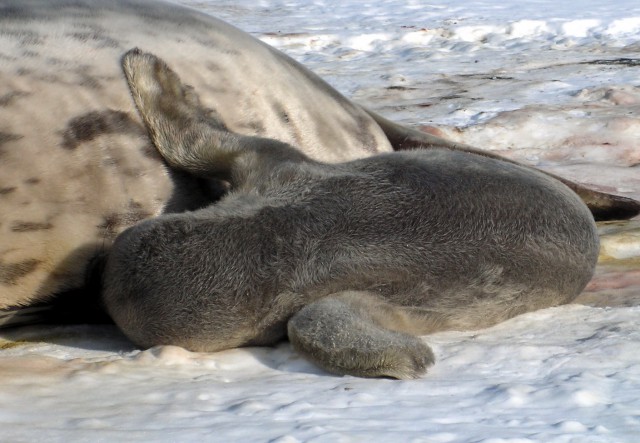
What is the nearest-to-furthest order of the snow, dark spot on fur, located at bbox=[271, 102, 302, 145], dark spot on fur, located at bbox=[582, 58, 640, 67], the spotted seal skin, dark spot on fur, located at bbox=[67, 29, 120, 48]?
the snow, the spotted seal skin, dark spot on fur, located at bbox=[67, 29, 120, 48], dark spot on fur, located at bbox=[271, 102, 302, 145], dark spot on fur, located at bbox=[582, 58, 640, 67]

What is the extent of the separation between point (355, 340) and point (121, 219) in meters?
0.76

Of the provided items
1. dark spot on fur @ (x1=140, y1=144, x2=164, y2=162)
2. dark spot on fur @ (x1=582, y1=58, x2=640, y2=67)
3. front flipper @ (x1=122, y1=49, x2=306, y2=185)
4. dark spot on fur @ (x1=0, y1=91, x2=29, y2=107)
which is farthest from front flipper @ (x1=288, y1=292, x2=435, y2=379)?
dark spot on fur @ (x1=582, y1=58, x2=640, y2=67)

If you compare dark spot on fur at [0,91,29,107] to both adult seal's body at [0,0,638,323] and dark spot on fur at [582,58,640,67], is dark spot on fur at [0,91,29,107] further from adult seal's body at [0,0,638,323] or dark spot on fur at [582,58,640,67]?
dark spot on fur at [582,58,640,67]

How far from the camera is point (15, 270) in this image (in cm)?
254

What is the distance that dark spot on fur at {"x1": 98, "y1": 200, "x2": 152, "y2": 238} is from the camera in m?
2.65

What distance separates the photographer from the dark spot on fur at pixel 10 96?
263 centimetres

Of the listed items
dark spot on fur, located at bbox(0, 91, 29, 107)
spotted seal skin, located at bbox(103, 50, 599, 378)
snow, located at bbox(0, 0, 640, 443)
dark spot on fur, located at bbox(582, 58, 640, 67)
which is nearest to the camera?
snow, located at bbox(0, 0, 640, 443)

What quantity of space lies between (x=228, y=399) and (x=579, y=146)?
2.70 meters

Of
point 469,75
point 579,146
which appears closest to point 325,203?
point 579,146

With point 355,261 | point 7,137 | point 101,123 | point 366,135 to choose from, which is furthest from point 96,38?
point 355,261

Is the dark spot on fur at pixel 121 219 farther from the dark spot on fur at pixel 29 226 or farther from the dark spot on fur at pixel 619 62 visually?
the dark spot on fur at pixel 619 62

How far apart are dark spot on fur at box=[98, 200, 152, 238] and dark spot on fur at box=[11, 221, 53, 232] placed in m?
0.13

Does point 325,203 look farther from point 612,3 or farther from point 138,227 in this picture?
point 612,3

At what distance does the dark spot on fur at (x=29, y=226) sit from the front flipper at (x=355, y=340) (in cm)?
63
